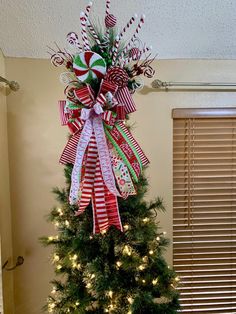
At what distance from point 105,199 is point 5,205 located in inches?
35.3

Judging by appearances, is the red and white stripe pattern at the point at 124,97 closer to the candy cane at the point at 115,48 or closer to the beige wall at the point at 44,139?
the candy cane at the point at 115,48

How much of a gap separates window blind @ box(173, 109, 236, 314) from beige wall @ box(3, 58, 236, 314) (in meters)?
0.08

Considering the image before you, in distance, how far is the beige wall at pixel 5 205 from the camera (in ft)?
5.04

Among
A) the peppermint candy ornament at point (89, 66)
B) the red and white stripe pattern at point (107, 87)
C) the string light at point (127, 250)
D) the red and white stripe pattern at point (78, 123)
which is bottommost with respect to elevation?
the string light at point (127, 250)

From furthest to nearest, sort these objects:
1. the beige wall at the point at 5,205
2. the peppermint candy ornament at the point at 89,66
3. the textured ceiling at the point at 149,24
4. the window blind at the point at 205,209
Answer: the window blind at the point at 205,209 → the beige wall at the point at 5,205 → the textured ceiling at the point at 149,24 → the peppermint candy ornament at the point at 89,66

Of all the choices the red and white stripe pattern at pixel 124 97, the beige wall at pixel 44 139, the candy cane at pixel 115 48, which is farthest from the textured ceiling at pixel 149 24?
the red and white stripe pattern at pixel 124 97

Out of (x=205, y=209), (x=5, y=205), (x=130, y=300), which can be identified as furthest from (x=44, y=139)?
(x=205, y=209)

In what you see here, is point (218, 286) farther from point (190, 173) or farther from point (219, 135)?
point (219, 135)

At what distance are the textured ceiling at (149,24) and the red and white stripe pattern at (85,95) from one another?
2.23ft

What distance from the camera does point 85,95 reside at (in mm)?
941

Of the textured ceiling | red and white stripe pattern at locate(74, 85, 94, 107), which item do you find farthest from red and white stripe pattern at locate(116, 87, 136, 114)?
the textured ceiling

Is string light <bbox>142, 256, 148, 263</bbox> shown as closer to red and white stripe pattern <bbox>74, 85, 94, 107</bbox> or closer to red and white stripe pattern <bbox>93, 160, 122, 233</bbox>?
red and white stripe pattern <bbox>93, 160, 122, 233</bbox>

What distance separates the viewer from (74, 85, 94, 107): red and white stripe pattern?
939mm

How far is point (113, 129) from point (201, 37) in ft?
3.15
